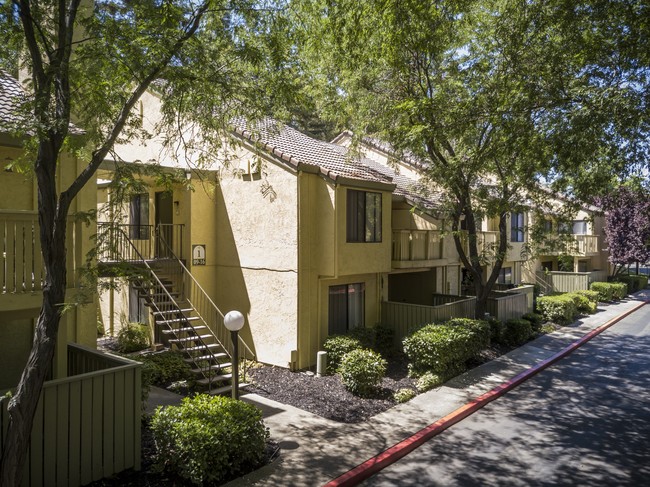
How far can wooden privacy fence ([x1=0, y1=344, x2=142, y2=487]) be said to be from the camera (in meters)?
6.61

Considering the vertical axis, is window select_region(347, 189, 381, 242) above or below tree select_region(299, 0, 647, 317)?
below

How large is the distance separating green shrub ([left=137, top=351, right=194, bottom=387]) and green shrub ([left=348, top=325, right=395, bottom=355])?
4.86 metres

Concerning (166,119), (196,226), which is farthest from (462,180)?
(166,119)

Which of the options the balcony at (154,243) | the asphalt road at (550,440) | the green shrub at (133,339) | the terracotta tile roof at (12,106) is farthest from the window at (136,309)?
the asphalt road at (550,440)

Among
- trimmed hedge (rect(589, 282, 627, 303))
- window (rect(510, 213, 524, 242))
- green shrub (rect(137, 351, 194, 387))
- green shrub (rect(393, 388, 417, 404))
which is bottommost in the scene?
green shrub (rect(393, 388, 417, 404))

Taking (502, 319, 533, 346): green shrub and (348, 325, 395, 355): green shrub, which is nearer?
(348, 325, 395, 355): green shrub

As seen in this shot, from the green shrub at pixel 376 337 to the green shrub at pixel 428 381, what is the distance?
6.86 ft

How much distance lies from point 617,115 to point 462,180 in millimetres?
6516

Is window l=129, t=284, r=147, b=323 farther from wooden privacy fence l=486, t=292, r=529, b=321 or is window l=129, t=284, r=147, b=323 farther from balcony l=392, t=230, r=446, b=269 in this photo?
wooden privacy fence l=486, t=292, r=529, b=321

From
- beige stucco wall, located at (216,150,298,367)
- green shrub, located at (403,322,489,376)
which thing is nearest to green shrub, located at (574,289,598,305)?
green shrub, located at (403,322,489,376)

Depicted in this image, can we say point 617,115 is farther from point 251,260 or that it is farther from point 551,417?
point 251,260

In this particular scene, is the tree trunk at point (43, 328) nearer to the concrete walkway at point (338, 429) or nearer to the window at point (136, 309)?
the concrete walkway at point (338, 429)

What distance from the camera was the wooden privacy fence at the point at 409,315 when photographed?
15508mm

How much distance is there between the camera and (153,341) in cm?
1510
